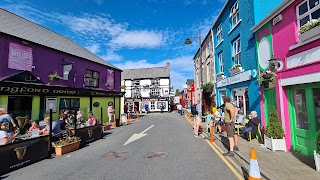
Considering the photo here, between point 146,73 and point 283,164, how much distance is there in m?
41.1

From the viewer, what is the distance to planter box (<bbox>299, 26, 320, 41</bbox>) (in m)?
5.18

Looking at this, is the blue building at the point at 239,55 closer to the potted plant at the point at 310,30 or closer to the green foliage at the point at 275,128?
the green foliage at the point at 275,128

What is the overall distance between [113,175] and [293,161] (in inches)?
204

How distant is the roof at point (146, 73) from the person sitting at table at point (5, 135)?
124 feet

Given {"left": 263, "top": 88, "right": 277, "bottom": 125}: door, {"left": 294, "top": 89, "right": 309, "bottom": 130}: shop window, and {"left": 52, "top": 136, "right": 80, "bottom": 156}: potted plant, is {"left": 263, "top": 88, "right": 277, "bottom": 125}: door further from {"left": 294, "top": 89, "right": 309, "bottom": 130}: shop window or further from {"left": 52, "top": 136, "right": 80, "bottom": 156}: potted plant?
{"left": 52, "top": 136, "right": 80, "bottom": 156}: potted plant

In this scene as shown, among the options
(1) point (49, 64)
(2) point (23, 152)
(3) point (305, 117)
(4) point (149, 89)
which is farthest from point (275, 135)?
(4) point (149, 89)

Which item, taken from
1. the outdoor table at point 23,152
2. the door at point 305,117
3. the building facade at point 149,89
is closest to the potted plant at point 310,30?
the door at point 305,117

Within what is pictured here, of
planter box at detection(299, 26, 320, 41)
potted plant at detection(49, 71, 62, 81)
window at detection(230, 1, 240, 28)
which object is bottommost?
potted plant at detection(49, 71, 62, 81)

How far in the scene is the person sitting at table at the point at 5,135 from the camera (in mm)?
5789

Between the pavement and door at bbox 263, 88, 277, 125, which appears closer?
the pavement

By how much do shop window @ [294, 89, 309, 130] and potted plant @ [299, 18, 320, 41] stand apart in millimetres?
1758

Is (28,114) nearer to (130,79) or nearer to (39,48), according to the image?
(39,48)

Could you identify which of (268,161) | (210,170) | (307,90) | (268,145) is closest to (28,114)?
(210,170)

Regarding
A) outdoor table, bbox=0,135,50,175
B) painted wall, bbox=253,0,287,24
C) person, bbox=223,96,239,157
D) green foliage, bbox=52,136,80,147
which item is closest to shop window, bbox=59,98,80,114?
green foliage, bbox=52,136,80,147
